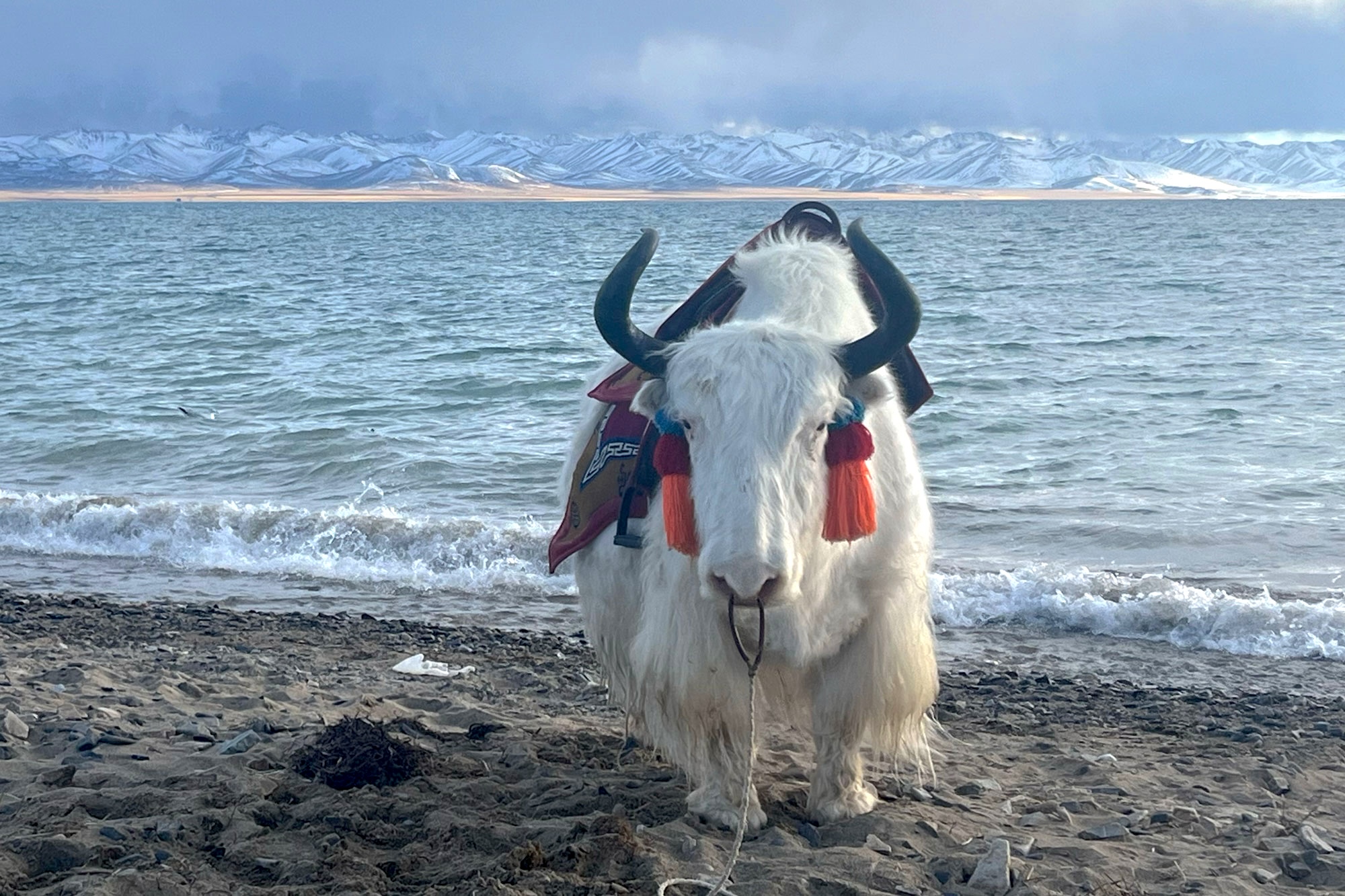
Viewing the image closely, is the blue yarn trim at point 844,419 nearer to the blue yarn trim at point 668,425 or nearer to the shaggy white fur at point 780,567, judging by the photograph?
the shaggy white fur at point 780,567

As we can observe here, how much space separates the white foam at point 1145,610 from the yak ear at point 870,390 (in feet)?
11.1

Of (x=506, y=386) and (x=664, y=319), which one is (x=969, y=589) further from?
(x=506, y=386)

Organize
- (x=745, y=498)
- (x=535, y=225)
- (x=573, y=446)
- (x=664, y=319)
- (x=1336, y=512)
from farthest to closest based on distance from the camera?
(x=535, y=225) < (x=1336, y=512) < (x=573, y=446) < (x=664, y=319) < (x=745, y=498)

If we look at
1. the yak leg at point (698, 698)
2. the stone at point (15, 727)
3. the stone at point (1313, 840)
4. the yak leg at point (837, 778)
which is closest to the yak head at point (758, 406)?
the yak leg at point (698, 698)

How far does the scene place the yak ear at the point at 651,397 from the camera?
9.63ft

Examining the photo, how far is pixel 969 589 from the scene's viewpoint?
6375mm

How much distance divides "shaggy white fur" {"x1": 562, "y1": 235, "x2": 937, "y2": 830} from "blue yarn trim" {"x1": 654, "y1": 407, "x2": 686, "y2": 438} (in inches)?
0.9

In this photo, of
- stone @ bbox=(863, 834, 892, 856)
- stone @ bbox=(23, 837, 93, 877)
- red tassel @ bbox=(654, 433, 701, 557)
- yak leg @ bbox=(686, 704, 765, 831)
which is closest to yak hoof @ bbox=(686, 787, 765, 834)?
yak leg @ bbox=(686, 704, 765, 831)

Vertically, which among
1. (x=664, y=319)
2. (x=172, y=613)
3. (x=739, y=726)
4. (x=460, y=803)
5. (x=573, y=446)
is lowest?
(x=172, y=613)

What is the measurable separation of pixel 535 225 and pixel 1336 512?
63332 mm

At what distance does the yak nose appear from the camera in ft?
8.24

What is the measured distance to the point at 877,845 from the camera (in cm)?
307

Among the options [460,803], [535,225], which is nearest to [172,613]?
[460,803]

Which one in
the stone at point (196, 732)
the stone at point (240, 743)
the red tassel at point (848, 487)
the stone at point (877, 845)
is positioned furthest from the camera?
the stone at point (196, 732)
